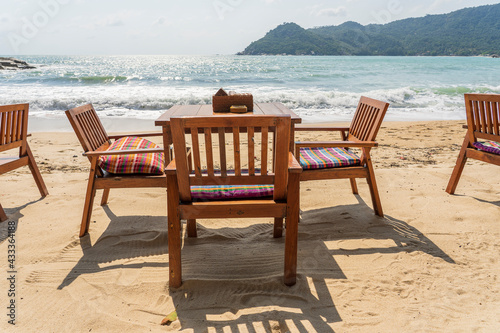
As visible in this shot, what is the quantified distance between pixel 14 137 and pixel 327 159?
10.7 feet

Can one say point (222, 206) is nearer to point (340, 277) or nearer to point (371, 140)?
point (340, 277)

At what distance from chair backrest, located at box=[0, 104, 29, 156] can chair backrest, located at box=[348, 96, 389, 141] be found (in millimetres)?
3540

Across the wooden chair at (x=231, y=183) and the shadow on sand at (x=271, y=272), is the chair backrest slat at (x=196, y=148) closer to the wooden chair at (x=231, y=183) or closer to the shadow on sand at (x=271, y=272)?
the wooden chair at (x=231, y=183)

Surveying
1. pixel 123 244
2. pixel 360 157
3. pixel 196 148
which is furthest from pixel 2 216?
pixel 360 157

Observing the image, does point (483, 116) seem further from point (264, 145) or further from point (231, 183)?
point (231, 183)

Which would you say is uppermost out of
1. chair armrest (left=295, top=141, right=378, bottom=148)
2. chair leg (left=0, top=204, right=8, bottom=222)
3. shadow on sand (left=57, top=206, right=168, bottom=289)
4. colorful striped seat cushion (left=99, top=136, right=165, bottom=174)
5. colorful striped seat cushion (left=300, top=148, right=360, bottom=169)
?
chair armrest (left=295, top=141, right=378, bottom=148)

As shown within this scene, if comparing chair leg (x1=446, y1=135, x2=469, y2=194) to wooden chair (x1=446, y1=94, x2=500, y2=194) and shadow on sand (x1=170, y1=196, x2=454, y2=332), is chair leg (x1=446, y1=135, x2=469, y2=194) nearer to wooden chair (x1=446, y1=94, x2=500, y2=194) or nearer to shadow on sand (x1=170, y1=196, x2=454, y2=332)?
wooden chair (x1=446, y1=94, x2=500, y2=194)

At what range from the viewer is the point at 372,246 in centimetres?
308

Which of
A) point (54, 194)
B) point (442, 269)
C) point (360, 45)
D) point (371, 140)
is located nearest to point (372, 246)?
point (442, 269)

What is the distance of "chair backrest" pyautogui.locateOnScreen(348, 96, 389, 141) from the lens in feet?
11.1

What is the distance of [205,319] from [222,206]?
68 cm

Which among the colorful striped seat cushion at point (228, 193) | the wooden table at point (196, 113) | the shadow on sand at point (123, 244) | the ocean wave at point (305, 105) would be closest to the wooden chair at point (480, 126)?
the wooden table at point (196, 113)

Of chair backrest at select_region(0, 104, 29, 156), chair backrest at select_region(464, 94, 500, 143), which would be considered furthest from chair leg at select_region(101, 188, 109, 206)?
chair backrest at select_region(464, 94, 500, 143)

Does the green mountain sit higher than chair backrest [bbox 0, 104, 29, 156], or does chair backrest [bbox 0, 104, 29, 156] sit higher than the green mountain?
the green mountain
